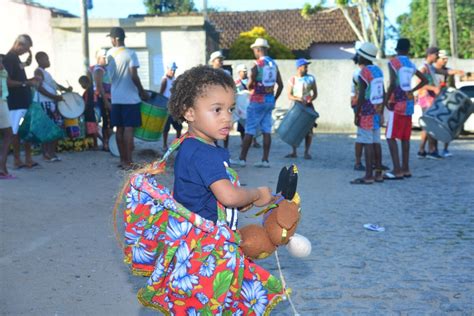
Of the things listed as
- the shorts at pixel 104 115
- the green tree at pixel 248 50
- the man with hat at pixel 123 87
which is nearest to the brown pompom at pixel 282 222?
the man with hat at pixel 123 87

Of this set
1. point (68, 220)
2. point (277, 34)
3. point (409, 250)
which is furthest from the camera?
point (277, 34)

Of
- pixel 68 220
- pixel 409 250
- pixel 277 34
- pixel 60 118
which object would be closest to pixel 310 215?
pixel 409 250

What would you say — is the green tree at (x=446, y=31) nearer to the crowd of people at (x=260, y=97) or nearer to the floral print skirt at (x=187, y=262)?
the crowd of people at (x=260, y=97)

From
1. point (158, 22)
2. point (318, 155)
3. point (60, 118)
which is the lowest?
point (318, 155)

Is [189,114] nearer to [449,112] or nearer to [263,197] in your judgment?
[263,197]

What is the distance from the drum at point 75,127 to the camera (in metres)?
13.5

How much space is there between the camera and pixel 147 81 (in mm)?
22781

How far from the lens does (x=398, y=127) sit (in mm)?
10305

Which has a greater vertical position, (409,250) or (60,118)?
(60,118)

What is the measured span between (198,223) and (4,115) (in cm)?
718

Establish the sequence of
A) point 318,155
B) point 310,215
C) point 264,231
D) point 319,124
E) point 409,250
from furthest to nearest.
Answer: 1. point 319,124
2. point 318,155
3. point 310,215
4. point 409,250
5. point 264,231

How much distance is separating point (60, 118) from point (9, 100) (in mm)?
2110

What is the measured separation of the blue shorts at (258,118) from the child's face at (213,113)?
8365 mm

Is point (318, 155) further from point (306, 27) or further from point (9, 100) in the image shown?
point (306, 27)
